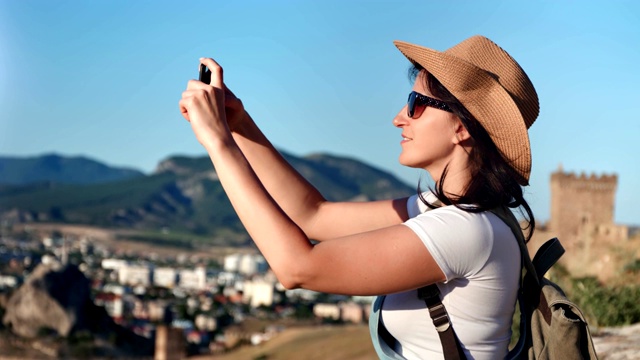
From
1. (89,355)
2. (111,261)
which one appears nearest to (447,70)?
(89,355)

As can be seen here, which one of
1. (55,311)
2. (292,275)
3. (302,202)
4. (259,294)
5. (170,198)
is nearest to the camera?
(292,275)

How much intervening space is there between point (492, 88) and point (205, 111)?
0.59 metres

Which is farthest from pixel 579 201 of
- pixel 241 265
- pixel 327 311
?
pixel 241 265

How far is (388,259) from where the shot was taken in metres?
1.77

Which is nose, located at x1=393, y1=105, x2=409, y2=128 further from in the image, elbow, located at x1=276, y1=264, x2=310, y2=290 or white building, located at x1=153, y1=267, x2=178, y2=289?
white building, located at x1=153, y1=267, x2=178, y2=289

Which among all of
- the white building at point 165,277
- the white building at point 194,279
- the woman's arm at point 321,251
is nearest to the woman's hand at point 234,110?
the woman's arm at point 321,251

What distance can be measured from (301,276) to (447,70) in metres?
0.54

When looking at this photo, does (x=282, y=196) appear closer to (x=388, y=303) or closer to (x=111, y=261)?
(x=388, y=303)

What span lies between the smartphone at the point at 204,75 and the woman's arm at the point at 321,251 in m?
0.28

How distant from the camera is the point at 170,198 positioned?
15812cm

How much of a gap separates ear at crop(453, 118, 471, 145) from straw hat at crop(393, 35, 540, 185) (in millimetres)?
43

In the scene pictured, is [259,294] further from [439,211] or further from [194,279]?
[439,211]

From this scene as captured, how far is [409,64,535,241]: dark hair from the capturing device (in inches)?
77.2

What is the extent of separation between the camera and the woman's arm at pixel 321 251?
5.69 feet
